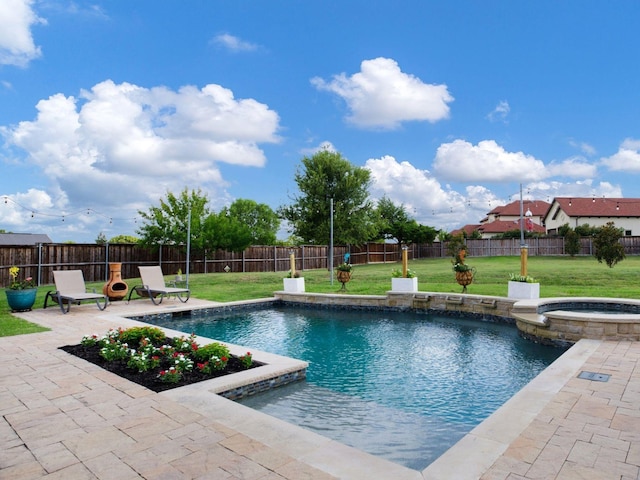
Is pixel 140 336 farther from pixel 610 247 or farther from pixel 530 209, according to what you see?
pixel 530 209

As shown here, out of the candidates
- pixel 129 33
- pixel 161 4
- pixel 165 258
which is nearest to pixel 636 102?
pixel 161 4

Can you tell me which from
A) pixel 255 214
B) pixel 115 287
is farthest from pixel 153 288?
pixel 255 214

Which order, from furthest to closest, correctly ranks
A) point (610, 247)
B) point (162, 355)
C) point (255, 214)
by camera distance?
point (255, 214)
point (610, 247)
point (162, 355)

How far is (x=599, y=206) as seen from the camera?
37.9 meters

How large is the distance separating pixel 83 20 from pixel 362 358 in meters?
11.0

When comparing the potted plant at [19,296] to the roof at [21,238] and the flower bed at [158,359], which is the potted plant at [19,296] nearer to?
the flower bed at [158,359]

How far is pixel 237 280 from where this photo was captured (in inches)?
699

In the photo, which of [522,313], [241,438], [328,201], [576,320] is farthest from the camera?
[328,201]

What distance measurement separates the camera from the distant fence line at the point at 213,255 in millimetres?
17047

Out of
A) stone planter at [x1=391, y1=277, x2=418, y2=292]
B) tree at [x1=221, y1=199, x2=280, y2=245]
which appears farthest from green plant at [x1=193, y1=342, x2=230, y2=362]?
tree at [x1=221, y1=199, x2=280, y2=245]

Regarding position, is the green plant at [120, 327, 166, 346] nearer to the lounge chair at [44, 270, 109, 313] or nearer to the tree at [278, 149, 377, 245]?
the lounge chair at [44, 270, 109, 313]

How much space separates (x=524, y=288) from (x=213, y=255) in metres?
17.1

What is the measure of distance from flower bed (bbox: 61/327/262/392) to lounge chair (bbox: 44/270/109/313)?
3.80 meters

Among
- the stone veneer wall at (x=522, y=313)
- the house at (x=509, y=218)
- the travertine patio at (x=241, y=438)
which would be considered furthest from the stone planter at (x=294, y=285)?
the house at (x=509, y=218)
